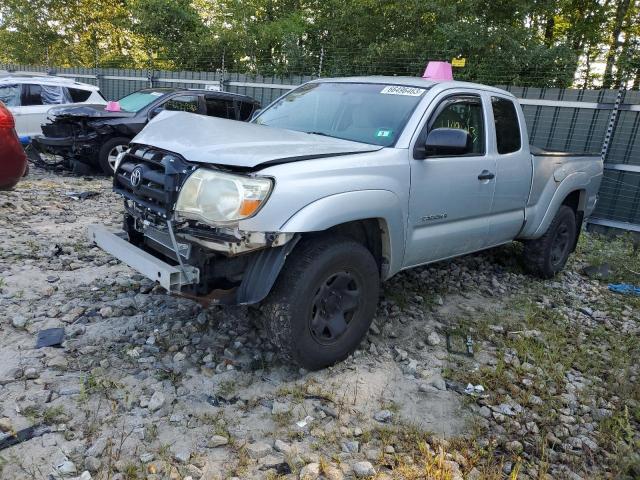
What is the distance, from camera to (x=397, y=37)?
13.2 m

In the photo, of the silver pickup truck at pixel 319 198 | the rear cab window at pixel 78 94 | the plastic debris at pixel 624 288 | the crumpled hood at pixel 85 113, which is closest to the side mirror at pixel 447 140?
the silver pickup truck at pixel 319 198

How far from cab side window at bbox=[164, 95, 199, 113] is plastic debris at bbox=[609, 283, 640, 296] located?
694cm

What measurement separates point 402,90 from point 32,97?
8777 mm

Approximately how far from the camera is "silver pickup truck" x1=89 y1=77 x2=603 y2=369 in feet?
8.95

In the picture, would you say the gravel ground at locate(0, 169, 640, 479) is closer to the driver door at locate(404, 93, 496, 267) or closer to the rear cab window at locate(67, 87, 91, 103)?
the driver door at locate(404, 93, 496, 267)

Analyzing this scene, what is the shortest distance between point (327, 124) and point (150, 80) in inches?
488

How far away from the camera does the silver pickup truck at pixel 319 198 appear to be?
2.73 meters

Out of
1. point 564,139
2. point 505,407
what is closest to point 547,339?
point 505,407

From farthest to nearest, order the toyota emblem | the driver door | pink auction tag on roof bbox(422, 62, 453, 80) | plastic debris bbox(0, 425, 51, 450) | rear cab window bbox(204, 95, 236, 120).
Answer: rear cab window bbox(204, 95, 236, 120) → pink auction tag on roof bbox(422, 62, 453, 80) → the driver door → the toyota emblem → plastic debris bbox(0, 425, 51, 450)

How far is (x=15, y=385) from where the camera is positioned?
2.83 meters

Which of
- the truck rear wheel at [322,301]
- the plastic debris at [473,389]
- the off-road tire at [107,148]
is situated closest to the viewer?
the truck rear wheel at [322,301]

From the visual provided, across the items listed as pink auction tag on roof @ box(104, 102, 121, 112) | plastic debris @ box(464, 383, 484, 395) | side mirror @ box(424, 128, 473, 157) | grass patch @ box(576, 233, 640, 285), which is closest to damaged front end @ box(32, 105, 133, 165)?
pink auction tag on roof @ box(104, 102, 121, 112)

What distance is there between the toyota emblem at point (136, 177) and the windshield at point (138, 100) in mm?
6151

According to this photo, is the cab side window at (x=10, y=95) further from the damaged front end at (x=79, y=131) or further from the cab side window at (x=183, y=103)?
the cab side window at (x=183, y=103)
